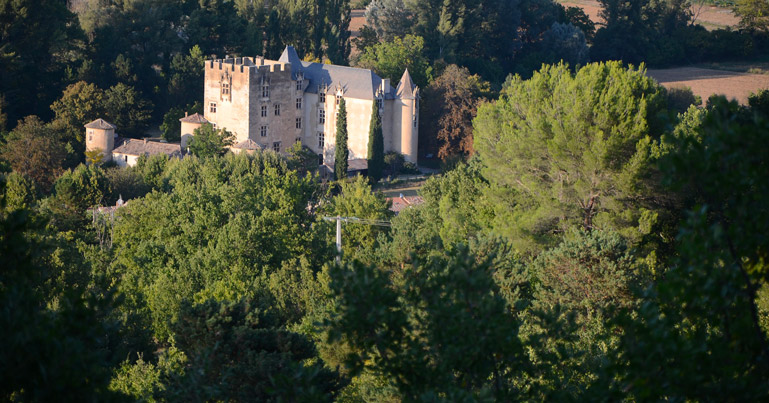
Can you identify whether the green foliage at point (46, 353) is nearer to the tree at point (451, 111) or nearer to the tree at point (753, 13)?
the tree at point (451, 111)

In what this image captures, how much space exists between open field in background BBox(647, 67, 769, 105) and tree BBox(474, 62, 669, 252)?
134 feet

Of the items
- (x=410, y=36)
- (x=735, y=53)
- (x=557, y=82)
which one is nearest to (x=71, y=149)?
(x=410, y=36)

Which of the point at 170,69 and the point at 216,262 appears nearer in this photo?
the point at 216,262

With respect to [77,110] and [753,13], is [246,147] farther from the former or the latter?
[753,13]

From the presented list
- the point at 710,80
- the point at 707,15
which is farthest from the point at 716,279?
the point at 707,15

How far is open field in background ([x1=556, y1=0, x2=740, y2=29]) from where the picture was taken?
82438 mm

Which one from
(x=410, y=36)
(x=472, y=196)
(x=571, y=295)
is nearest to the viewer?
(x=571, y=295)

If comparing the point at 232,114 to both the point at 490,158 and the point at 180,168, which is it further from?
the point at 490,158

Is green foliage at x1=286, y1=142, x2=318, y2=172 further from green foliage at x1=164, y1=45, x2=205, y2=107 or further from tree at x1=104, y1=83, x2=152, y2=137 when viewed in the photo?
green foliage at x1=164, y1=45, x2=205, y2=107

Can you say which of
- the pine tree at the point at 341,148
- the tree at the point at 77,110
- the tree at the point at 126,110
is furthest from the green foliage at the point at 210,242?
the tree at the point at 126,110

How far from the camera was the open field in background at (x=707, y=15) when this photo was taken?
270 feet

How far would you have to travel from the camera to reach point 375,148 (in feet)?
169

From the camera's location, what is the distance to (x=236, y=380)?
539 inches

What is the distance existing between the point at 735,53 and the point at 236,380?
236 ft
